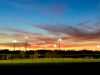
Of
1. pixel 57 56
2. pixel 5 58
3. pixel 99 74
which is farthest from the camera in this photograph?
pixel 57 56

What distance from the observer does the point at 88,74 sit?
24.2 m

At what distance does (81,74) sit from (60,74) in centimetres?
174

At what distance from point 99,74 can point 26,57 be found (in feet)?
192

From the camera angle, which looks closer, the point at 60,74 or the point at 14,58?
the point at 60,74

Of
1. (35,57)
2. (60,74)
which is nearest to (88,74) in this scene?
(60,74)

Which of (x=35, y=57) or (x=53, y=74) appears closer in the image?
(x=53, y=74)

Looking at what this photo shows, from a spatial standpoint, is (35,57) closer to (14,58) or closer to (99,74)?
(14,58)

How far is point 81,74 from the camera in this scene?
24156 millimetres

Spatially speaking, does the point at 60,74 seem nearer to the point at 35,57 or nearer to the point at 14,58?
the point at 14,58

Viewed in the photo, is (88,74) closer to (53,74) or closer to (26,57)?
(53,74)

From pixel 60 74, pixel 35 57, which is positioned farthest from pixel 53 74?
pixel 35 57

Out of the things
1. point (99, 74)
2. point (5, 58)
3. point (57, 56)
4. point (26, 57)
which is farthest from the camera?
point (57, 56)

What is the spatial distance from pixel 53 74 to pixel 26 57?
57.4m

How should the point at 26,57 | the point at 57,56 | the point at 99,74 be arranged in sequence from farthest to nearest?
the point at 57,56
the point at 26,57
the point at 99,74
